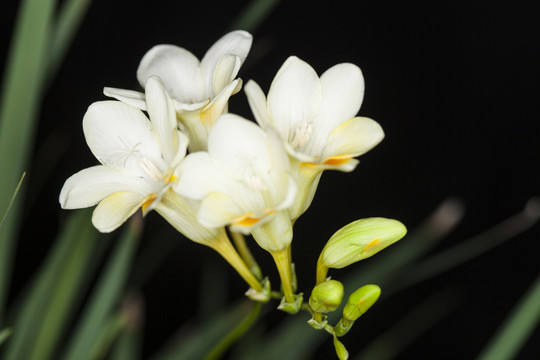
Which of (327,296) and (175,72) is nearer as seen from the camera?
(327,296)

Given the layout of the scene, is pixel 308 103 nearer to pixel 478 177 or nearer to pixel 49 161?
pixel 49 161

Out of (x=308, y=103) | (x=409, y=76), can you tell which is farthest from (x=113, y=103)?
(x=409, y=76)

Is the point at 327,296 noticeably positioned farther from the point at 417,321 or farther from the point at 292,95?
the point at 417,321

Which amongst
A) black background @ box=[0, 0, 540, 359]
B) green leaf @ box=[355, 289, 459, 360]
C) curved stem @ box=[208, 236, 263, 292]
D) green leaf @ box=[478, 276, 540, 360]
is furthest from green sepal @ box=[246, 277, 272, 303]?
black background @ box=[0, 0, 540, 359]

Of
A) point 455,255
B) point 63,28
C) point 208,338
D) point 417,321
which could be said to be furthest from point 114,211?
point 417,321

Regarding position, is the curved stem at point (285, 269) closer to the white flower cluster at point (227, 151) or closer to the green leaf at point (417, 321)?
the white flower cluster at point (227, 151)

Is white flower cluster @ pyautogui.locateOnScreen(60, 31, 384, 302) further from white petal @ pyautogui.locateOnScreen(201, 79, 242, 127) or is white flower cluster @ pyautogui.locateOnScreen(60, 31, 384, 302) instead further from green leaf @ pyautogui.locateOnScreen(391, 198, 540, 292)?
green leaf @ pyautogui.locateOnScreen(391, 198, 540, 292)
